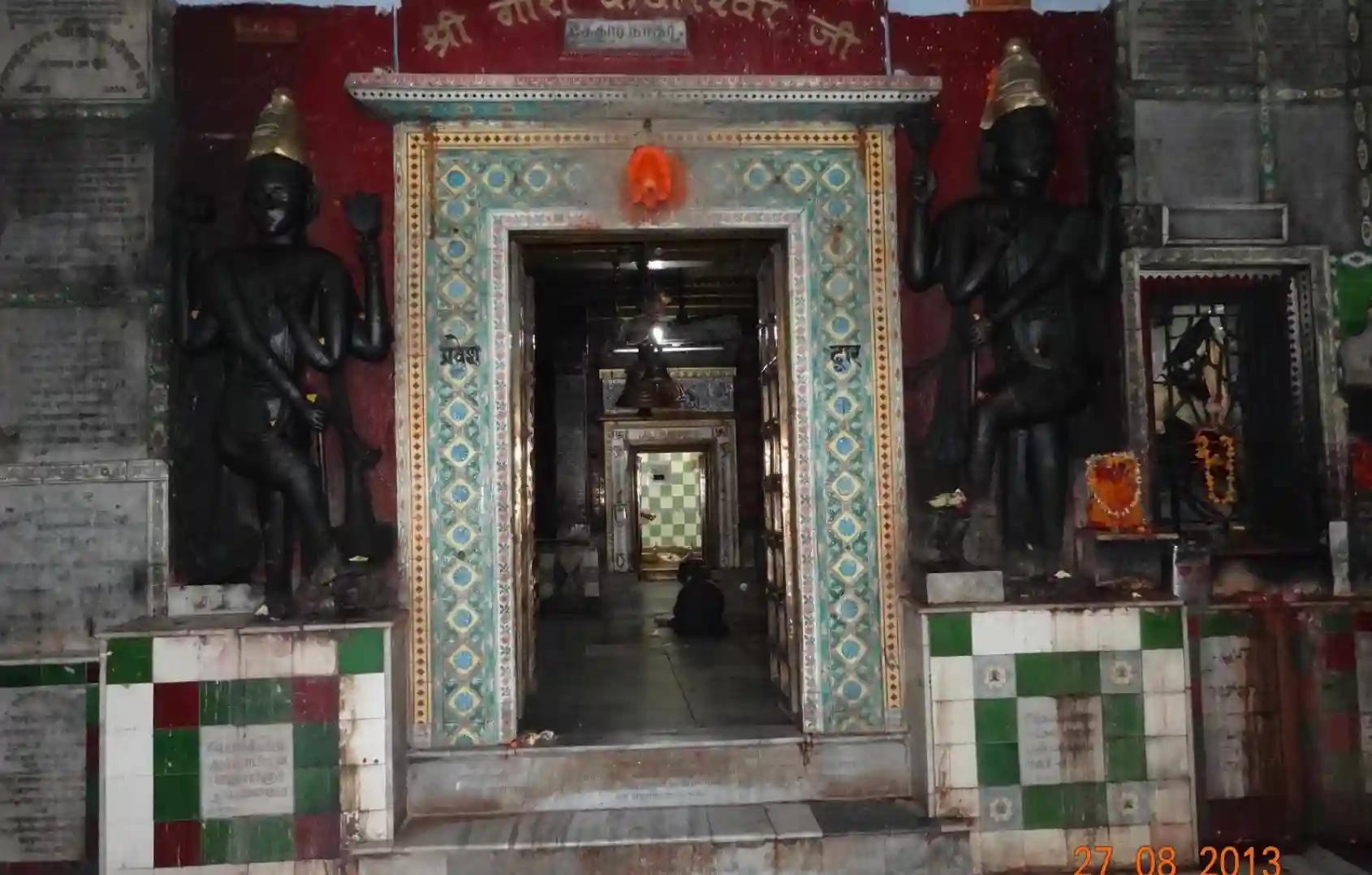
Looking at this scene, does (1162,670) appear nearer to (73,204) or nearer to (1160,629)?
(1160,629)

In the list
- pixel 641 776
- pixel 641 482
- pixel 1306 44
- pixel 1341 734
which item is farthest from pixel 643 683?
pixel 641 482

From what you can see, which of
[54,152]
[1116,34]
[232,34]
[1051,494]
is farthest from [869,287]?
[54,152]

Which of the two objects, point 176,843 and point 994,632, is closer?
point 176,843

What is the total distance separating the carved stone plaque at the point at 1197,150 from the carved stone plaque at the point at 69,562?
16.2ft

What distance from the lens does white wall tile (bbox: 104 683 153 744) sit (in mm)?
3904

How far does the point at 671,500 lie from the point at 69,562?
33.2 ft

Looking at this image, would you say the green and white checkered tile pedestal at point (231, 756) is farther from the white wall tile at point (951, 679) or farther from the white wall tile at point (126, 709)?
the white wall tile at point (951, 679)

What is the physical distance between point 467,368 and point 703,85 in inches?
65.6

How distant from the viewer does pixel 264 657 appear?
396cm

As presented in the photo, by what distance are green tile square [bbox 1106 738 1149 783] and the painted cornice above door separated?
2915 mm

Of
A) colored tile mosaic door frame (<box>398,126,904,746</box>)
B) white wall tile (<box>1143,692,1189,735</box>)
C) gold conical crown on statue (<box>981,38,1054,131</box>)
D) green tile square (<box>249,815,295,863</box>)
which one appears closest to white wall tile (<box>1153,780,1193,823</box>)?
white wall tile (<box>1143,692,1189,735</box>)

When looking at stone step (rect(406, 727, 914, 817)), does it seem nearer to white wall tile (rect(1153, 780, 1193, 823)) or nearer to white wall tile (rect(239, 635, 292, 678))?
white wall tile (rect(239, 635, 292, 678))

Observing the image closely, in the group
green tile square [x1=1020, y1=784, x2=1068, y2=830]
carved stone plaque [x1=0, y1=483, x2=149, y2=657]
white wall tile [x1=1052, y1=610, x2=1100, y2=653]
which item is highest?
carved stone plaque [x1=0, y1=483, x2=149, y2=657]

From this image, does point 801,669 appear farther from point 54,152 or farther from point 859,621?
point 54,152
